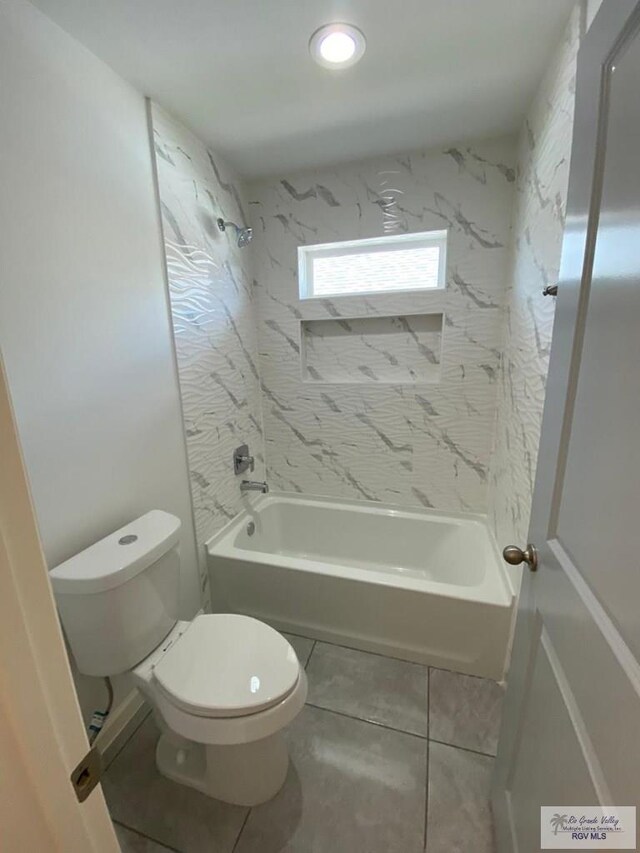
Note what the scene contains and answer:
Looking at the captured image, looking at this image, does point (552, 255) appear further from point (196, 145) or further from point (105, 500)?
point (105, 500)

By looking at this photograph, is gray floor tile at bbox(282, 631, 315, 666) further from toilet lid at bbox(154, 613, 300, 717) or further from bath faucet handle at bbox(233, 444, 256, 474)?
bath faucet handle at bbox(233, 444, 256, 474)

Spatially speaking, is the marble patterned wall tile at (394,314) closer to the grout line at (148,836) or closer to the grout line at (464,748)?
the grout line at (464,748)

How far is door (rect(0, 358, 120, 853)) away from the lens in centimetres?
35

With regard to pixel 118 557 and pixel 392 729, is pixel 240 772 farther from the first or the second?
pixel 118 557

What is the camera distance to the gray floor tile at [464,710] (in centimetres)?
132

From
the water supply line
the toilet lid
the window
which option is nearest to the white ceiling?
the window

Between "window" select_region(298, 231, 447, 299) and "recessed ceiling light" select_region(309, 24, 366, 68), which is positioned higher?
"recessed ceiling light" select_region(309, 24, 366, 68)

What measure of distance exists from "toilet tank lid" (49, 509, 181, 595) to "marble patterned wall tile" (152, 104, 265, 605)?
1.50ft

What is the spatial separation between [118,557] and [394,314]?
5.56ft

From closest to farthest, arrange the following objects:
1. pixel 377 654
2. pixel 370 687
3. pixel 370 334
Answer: pixel 370 687
pixel 377 654
pixel 370 334

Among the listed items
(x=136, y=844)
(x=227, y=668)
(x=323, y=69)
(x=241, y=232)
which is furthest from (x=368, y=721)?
(x=323, y=69)

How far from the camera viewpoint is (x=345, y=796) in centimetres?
116

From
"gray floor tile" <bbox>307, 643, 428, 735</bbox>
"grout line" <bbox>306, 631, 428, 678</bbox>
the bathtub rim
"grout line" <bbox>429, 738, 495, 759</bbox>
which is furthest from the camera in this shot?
"grout line" <bbox>306, 631, 428, 678</bbox>

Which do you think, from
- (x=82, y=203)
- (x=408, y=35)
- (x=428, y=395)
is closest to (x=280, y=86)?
(x=408, y=35)
